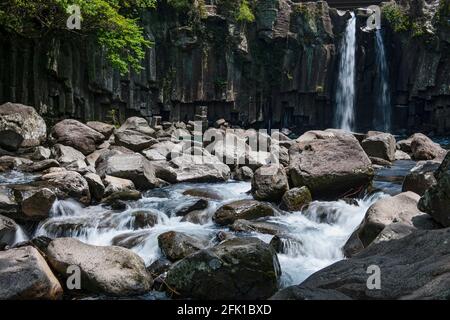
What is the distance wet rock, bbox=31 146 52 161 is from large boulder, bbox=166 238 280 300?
911cm

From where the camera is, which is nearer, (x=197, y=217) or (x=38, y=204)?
(x=38, y=204)

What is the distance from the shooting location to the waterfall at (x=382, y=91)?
101ft

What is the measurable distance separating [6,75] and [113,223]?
398 inches

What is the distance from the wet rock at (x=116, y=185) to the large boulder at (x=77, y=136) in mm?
3598

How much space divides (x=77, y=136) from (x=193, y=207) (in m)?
6.73

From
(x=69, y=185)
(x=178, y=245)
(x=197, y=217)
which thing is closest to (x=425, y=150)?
(x=197, y=217)

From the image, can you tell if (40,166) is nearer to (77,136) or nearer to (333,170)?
(77,136)

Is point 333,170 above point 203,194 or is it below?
above

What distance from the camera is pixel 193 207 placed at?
1047 centimetres

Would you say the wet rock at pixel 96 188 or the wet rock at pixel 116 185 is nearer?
the wet rock at pixel 96 188

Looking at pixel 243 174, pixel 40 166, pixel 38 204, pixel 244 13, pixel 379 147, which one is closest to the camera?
pixel 38 204

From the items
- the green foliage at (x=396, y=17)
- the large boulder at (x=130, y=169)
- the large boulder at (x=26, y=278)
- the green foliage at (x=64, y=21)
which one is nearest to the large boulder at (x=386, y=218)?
the large boulder at (x=26, y=278)

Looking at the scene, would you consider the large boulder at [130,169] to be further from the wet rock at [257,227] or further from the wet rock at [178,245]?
the wet rock at [178,245]

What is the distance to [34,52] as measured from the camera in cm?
1709
